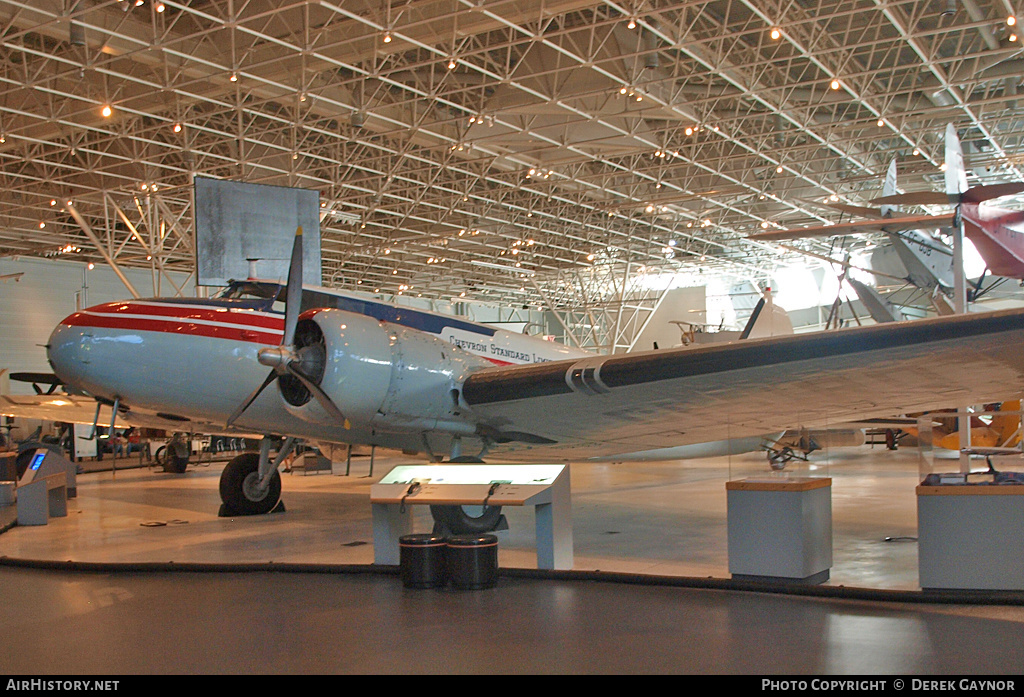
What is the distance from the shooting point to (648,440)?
11.6 metres

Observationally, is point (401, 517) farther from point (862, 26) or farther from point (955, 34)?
point (955, 34)

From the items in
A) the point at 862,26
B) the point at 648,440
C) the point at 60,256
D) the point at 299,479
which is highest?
the point at 862,26

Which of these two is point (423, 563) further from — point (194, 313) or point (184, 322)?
point (194, 313)

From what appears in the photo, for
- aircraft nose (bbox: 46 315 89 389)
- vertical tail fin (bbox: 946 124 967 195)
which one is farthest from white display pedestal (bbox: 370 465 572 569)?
vertical tail fin (bbox: 946 124 967 195)

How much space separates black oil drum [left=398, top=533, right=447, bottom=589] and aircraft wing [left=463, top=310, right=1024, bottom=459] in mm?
2533

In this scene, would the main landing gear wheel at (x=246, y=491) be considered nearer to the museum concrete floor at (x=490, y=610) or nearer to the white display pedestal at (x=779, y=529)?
the museum concrete floor at (x=490, y=610)

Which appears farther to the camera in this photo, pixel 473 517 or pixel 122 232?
pixel 122 232

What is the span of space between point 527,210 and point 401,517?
27390 mm

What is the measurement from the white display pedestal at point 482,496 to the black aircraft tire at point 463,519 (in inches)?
31.9

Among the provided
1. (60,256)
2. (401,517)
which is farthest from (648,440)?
(60,256)

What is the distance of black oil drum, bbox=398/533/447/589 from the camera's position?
704 cm

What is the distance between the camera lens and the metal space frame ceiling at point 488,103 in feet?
61.0

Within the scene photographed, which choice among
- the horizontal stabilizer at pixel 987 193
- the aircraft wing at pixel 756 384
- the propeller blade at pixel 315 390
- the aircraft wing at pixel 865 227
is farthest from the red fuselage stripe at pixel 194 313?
the horizontal stabilizer at pixel 987 193

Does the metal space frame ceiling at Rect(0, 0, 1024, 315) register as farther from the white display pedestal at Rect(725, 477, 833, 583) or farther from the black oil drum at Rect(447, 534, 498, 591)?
the black oil drum at Rect(447, 534, 498, 591)
